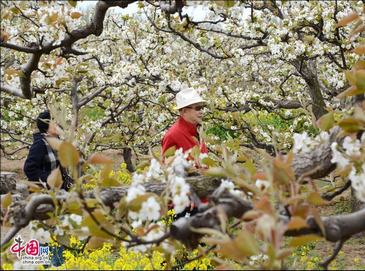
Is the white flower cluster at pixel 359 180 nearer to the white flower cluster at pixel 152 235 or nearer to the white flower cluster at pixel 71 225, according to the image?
the white flower cluster at pixel 152 235

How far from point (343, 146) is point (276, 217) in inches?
20.0

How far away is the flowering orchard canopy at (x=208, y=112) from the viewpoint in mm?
1602

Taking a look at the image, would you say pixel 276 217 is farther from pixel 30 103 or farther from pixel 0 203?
pixel 30 103

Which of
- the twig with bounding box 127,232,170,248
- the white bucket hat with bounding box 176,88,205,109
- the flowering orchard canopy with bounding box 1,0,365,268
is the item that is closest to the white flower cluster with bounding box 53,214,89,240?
the flowering orchard canopy with bounding box 1,0,365,268

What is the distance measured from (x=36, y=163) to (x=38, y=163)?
0.02m

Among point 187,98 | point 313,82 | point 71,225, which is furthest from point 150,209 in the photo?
point 313,82

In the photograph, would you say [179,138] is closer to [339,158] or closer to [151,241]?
[339,158]

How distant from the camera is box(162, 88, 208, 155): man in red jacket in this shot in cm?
390

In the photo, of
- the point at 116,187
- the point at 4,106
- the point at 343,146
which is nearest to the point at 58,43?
the point at 116,187

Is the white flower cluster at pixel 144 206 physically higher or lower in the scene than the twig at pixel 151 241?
higher

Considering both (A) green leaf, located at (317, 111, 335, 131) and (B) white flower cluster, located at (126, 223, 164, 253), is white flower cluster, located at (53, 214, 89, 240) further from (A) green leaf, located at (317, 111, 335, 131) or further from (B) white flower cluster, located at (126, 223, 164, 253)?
(A) green leaf, located at (317, 111, 335, 131)

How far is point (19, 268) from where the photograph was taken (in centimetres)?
173

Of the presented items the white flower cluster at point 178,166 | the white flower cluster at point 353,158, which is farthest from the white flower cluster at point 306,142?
the white flower cluster at point 178,166

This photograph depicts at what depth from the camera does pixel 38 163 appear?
4418 mm
